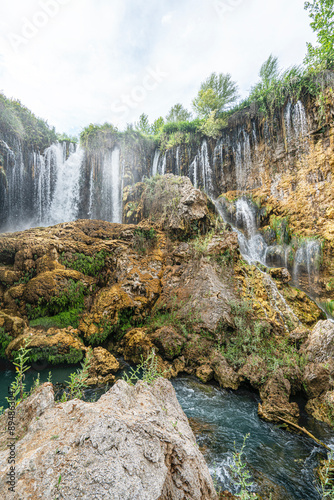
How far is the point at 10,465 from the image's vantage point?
1.36 metres

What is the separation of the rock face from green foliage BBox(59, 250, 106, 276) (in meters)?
6.28

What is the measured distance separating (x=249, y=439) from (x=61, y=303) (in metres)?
5.94

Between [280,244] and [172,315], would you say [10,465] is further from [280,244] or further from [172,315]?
[280,244]

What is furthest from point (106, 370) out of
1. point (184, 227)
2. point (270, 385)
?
point (184, 227)

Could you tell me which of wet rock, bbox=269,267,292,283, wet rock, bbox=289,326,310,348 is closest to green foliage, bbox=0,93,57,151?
wet rock, bbox=269,267,292,283

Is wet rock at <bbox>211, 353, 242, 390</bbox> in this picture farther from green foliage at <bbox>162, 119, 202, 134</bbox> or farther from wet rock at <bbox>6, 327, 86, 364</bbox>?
green foliage at <bbox>162, 119, 202, 134</bbox>

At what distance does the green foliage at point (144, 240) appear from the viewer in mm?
9344

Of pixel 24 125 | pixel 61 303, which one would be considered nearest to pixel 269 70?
pixel 24 125

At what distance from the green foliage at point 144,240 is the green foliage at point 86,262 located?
4.94 ft

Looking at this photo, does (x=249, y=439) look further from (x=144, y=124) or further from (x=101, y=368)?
(x=144, y=124)

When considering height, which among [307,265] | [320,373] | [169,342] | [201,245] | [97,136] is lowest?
[320,373]

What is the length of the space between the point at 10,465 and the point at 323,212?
13.0 m

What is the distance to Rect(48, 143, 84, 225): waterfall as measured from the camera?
15.4 m

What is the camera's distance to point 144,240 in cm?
952
